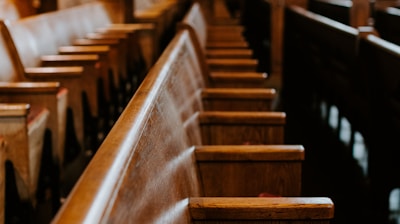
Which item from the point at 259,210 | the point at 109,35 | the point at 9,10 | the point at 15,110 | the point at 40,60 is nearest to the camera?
the point at 259,210

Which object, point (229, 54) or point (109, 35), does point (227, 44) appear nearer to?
point (229, 54)

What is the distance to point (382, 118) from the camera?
7.27ft

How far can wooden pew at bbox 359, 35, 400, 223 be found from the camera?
82.4 inches

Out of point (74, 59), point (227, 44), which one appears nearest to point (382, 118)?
point (74, 59)

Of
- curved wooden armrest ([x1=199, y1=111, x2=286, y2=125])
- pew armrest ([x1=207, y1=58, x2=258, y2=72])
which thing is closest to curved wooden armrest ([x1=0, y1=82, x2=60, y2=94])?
curved wooden armrest ([x1=199, y1=111, x2=286, y2=125])

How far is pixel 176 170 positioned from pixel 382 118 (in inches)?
50.8

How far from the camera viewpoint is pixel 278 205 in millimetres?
1153

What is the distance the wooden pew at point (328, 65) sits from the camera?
258cm

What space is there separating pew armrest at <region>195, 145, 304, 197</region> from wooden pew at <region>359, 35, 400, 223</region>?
26.5 inches

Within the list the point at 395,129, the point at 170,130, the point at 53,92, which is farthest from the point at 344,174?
the point at 170,130

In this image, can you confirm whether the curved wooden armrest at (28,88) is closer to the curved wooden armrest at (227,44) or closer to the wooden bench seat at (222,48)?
the wooden bench seat at (222,48)

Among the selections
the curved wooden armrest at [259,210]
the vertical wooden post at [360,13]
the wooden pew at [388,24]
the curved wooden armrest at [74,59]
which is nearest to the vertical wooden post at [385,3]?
the wooden pew at [388,24]

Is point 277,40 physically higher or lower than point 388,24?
lower

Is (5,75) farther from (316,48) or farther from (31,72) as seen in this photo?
(316,48)
